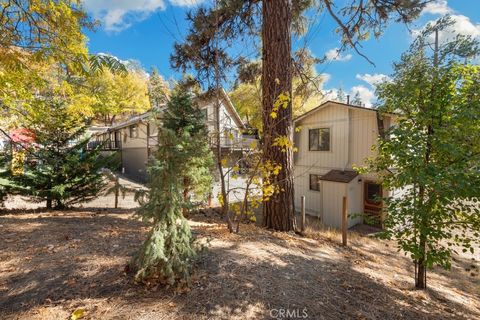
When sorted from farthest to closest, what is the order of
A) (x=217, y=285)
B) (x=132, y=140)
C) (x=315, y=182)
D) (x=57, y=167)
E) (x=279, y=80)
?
(x=132, y=140) → (x=315, y=182) → (x=57, y=167) → (x=279, y=80) → (x=217, y=285)

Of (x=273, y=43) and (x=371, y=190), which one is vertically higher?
(x=273, y=43)

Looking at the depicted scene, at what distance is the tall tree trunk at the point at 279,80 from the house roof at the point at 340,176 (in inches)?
224

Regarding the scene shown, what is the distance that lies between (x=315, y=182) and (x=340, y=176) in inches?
70.2

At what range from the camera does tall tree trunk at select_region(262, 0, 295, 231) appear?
17.8 feet

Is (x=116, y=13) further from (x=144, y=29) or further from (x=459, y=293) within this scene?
(x=459, y=293)

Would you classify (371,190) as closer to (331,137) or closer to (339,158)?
(339,158)

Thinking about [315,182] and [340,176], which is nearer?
[340,176]

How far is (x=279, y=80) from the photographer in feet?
17.5

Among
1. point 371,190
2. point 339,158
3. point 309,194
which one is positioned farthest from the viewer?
point 309,194

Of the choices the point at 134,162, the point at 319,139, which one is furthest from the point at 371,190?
the point at 134,162

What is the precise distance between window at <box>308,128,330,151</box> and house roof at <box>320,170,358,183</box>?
4.14ft

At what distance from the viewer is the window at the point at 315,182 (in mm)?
12117

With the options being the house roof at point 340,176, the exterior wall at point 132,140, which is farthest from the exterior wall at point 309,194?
the exterior wall at point 132,140

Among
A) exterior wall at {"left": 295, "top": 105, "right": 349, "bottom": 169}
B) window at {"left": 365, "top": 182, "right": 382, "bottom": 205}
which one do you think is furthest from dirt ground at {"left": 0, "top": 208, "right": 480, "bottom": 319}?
exterior wall at {"left": 295, "top": 105, "right": 349, "bottom": 169}
